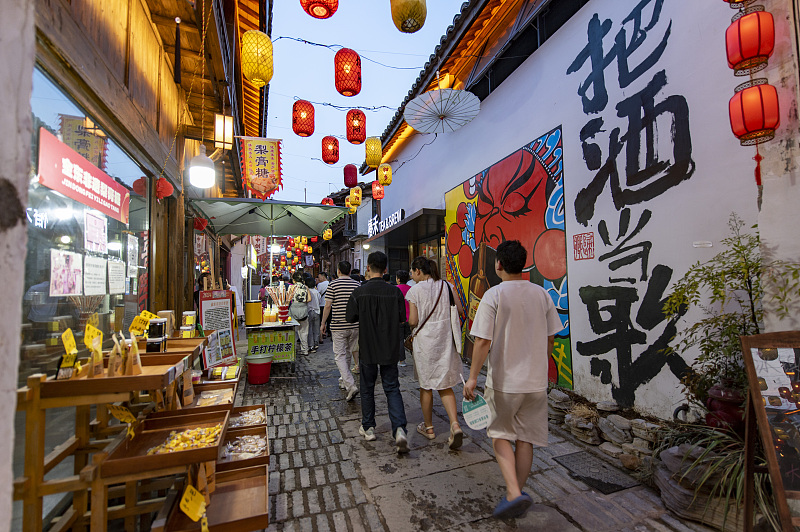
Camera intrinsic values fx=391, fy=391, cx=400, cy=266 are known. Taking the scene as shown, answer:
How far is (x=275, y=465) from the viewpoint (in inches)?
151

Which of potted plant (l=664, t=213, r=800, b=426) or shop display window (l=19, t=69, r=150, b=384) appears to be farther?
potted plant (l=664, t=213, r=800, b=426)

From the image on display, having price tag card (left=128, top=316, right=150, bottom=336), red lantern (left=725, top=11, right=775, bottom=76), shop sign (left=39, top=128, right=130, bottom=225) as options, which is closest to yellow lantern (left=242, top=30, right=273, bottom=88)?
shop sign (left=39, top=128, right=130, bottom=225)

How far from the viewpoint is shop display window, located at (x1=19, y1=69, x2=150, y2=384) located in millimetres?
2375

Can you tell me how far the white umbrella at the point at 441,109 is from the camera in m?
6.33

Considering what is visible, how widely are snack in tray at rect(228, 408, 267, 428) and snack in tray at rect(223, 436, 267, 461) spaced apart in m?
0.17

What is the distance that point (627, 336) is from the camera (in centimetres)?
449

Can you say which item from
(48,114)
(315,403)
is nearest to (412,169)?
(315,403)

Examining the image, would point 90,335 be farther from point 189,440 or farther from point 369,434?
point 369,434

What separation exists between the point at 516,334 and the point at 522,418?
0.66 metres

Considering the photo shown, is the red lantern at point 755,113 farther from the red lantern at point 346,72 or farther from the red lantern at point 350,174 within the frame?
the red lantern at point 350,174

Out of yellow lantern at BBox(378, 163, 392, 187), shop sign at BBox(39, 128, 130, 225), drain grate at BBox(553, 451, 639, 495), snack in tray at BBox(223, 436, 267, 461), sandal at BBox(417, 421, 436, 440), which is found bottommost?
drain grate at BBox(553, 451, 639, 495)

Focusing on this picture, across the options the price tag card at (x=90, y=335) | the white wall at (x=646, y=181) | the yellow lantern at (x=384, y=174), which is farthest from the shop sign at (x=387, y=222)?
the price tag card at (x=90, y=335)

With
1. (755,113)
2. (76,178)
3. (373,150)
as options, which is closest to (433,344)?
(755,113)

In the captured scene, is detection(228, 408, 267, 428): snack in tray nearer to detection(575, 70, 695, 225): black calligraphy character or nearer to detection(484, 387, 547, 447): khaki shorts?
detection(484, 387, 547, 447): khaki shorts
